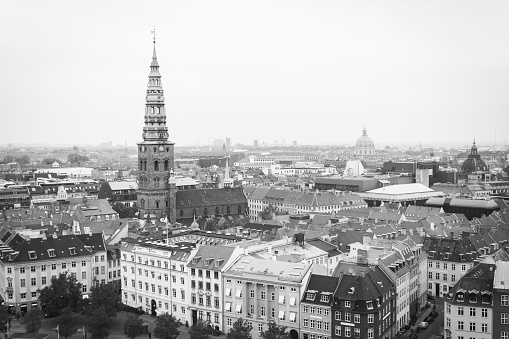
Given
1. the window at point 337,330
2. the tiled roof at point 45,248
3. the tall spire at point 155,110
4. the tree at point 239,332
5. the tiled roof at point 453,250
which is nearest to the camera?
the tree at point 239,332

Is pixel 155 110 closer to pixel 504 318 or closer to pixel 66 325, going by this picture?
pixel 66 325

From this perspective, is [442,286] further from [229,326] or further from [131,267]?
[131,267]

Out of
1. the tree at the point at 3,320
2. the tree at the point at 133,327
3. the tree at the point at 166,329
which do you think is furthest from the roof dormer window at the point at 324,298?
the tree at the point at 3,320

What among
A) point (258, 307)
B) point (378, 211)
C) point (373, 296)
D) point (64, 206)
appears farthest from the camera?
point (64, 206)

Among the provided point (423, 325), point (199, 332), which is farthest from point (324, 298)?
point (423, 325)

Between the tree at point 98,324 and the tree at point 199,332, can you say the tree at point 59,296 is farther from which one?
the tree at point 199,332

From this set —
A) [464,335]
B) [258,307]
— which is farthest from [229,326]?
[464,335]
